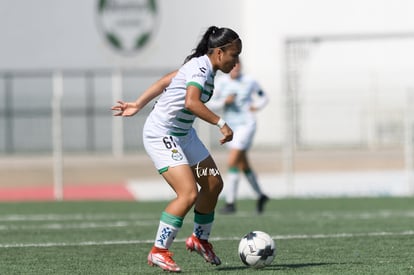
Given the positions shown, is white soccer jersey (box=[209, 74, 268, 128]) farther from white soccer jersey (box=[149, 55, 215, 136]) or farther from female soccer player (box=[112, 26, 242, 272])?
white soccer jersey (box=[149, 55, 215, 136])

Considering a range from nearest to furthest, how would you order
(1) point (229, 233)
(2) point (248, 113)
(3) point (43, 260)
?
(3) point (43, 260) → (1) point (229, 233) → (2) point (248, 113)

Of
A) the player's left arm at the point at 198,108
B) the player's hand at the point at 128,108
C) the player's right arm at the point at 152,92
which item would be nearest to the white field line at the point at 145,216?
the player's hand at the point at 128,108

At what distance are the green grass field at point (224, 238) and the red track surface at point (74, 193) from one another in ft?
11.9

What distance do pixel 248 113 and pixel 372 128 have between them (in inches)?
412

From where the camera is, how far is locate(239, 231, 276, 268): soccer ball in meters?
9.04

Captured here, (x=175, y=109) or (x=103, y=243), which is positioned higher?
(x=175, y=109)

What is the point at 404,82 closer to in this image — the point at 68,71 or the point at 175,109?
the point at 68,71

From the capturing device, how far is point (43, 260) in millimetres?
9977

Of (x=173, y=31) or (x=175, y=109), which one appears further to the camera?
(x=173, y=31)

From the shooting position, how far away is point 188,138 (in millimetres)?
9383

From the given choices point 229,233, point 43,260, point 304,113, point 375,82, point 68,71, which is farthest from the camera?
point 68,71

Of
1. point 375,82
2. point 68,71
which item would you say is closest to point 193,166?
point 375,82

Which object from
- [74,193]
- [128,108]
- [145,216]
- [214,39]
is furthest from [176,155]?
[74,193]

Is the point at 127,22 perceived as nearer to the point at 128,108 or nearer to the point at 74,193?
the point at 74,193
